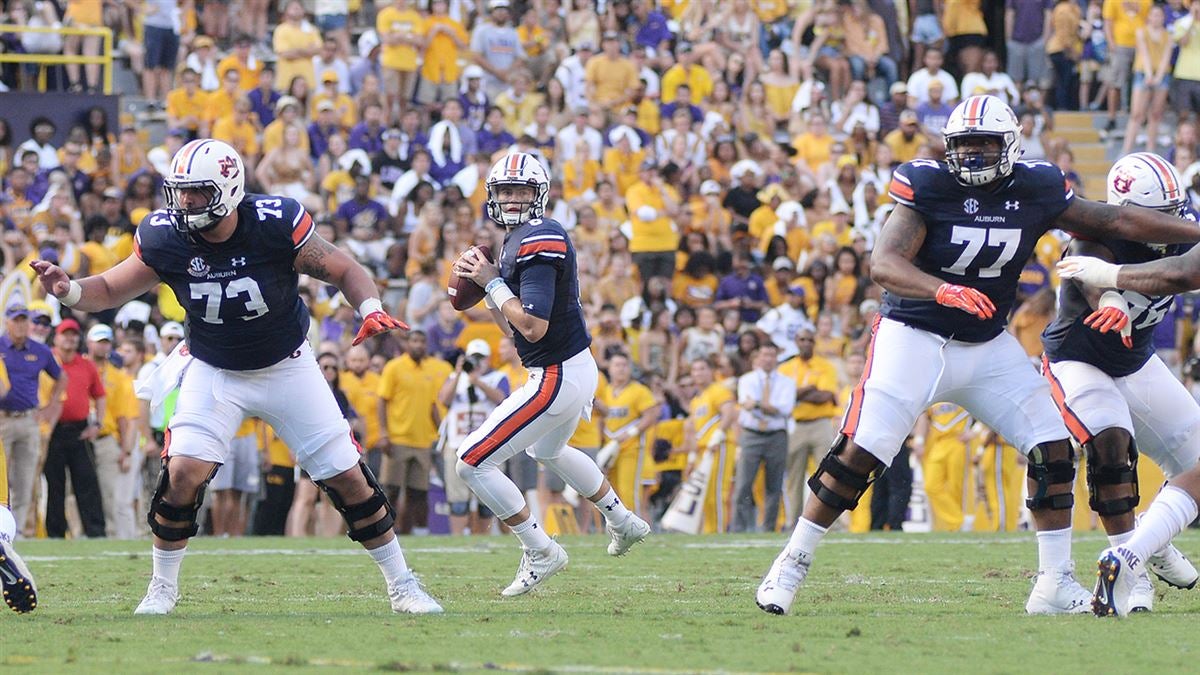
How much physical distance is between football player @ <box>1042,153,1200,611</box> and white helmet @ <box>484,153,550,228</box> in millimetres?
2445

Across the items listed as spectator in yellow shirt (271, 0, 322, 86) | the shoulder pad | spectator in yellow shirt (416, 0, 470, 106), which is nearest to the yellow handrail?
spectator in yellow shirt (271, 0, 322, 86)

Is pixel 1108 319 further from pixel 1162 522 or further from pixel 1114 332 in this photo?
pixel 1162 522

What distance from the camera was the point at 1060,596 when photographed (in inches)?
303

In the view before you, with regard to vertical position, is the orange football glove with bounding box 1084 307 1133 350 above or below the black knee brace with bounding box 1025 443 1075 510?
above

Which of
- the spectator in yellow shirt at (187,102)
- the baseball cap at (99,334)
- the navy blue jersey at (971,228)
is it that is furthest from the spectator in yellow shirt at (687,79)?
the navy blue jersey at (971,228)

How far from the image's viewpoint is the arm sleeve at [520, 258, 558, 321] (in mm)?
8625

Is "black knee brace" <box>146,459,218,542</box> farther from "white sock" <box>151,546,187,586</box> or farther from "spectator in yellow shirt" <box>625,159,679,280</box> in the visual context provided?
"spectator in yellow shirt" <box>625,159,679,280</box>

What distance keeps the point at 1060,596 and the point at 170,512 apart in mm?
3627

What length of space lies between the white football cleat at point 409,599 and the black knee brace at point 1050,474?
249 centimetres

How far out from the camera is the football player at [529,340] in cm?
870

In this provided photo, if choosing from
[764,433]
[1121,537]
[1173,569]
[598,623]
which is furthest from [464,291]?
[764,433]

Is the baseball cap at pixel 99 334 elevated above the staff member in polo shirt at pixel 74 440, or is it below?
above

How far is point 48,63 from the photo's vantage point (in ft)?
64.1

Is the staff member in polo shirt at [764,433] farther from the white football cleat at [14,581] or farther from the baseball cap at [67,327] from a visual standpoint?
the white football cleat at [14,581]
